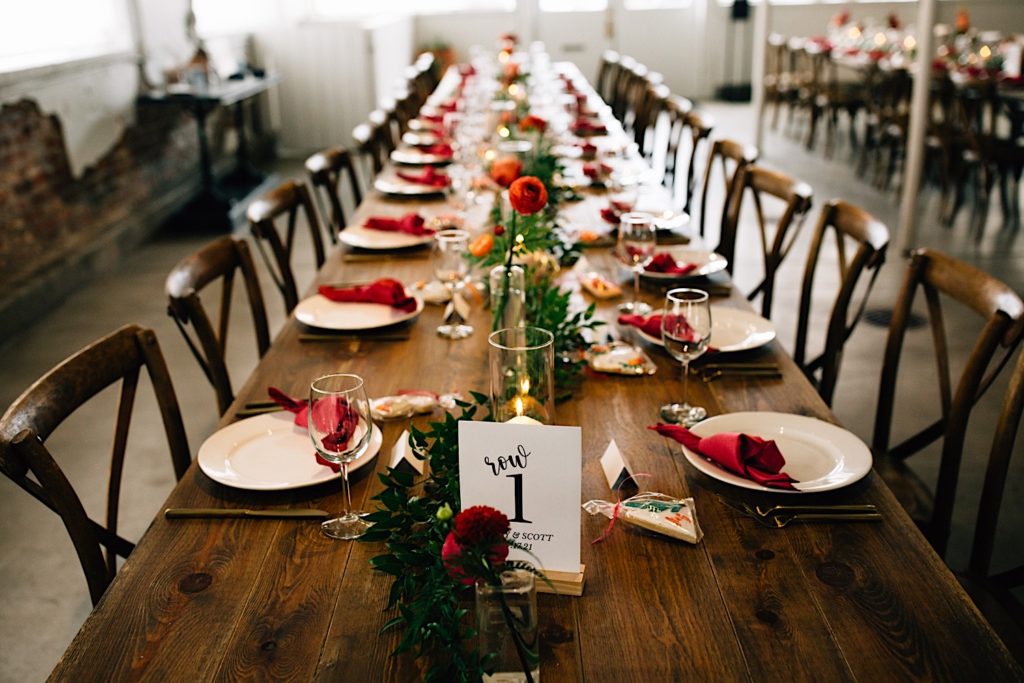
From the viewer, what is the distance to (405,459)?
1.50 meters

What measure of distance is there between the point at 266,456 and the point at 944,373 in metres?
1.36

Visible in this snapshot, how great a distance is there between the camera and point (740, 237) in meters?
6.48

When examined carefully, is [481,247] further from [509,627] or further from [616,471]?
[509,627]

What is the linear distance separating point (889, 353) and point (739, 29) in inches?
451

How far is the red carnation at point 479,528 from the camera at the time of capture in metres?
0.92

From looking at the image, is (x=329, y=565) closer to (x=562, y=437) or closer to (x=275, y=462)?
(x=275, y=462)

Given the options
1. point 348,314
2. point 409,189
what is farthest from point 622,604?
point 409,189

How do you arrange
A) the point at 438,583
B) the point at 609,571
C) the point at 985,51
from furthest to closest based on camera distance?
1. the point at 985,51
2. the point at 609,571
3. the point at 438,583

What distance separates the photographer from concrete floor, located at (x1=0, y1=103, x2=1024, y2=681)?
2693 mm

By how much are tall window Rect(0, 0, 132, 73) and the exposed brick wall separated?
0.35 m

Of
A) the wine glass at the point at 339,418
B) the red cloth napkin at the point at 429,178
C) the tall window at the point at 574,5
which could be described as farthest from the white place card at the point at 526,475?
the tall window at the point at 574,5

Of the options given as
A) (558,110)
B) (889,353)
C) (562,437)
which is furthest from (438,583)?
Result: (558,110)

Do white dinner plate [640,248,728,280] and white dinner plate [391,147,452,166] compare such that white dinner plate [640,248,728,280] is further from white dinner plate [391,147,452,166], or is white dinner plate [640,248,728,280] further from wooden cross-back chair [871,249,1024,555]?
white dinner plate [391,147,452,166]

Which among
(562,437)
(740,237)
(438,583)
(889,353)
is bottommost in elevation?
(740,237)
